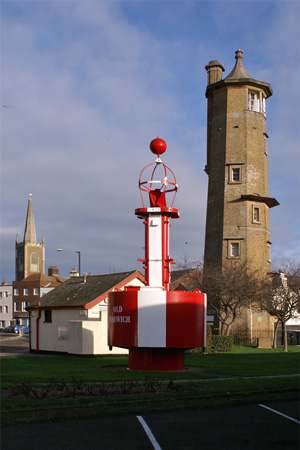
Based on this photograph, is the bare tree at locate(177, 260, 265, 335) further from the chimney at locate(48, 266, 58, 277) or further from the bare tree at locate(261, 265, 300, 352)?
the chimney at locate(48, 266, 58, 277)

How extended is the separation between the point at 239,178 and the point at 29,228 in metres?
133

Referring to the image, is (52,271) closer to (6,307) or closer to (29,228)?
(6,307)

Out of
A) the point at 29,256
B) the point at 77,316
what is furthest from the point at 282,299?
the point at 29,256

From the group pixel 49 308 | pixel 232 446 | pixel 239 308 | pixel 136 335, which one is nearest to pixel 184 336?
pixel 136 335

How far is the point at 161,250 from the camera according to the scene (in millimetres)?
21062

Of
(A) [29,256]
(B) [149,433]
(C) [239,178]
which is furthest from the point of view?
(A) [29,256]

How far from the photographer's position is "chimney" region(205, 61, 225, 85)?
5259 centimetres

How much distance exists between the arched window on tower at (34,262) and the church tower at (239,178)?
396 ft

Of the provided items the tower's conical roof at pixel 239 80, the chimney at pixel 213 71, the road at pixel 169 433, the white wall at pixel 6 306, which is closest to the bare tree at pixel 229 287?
the tower's conical roof at pixel 239 80

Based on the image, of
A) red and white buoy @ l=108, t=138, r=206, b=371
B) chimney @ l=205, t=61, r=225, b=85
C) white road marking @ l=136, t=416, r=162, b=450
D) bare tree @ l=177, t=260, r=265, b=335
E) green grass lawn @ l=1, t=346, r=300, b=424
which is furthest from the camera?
chimney @ l=205, t=61, r=225, b=85

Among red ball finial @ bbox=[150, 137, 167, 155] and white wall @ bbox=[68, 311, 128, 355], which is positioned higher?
red ball finial @ bbox=[150, 137, 167, 155]

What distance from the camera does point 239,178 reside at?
47.4 metres

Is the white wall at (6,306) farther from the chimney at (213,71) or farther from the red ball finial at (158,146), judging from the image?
the red ball finial at (158,146)

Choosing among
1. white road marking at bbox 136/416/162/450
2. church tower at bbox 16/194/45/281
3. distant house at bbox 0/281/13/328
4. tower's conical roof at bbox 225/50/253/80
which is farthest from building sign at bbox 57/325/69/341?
church tower at bbox 16/194/45/281
